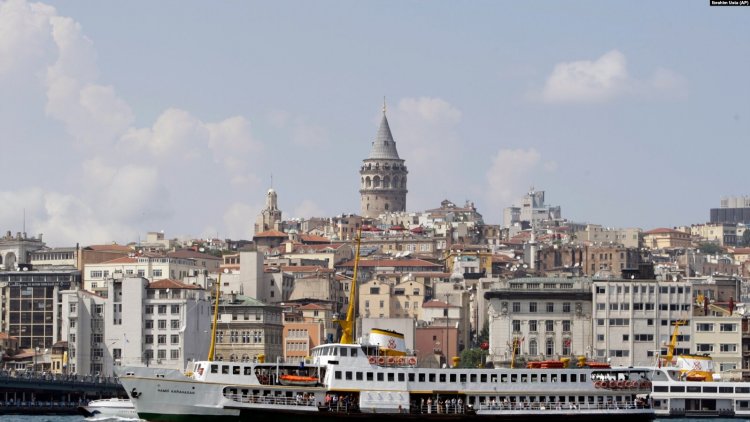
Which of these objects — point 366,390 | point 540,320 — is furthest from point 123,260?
point 366,390

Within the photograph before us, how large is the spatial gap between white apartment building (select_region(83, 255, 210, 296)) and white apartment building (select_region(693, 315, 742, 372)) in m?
44.7

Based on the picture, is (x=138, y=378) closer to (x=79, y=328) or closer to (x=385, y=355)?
(x=385, y=355)

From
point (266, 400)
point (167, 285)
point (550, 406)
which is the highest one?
point (167, 285)

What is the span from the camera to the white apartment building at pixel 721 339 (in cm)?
12506

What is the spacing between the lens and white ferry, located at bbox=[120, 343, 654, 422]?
275ft

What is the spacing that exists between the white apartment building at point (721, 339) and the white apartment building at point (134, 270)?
44.7m

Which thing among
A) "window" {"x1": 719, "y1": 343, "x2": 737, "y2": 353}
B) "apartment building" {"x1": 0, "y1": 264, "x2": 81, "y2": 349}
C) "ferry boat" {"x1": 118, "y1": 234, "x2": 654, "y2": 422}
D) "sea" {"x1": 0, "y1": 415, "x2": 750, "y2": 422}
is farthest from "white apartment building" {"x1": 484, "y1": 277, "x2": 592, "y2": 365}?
"ferry boat" {"x1": 118, "y1": 234, "x2": 654, "y2": 422}

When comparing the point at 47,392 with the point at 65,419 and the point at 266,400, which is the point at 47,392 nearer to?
the point at 65,419

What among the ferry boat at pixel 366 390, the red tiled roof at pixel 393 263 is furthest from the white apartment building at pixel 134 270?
the ferry boat at pixel 366 390

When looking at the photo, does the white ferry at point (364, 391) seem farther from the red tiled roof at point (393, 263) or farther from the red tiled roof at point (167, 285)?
the red tiled roof at point (393, 263)

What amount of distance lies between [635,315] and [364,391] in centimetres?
4806

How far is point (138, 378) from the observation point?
84.3 metres

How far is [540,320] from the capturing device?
5143 inches

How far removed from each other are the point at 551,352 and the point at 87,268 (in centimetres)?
4291
